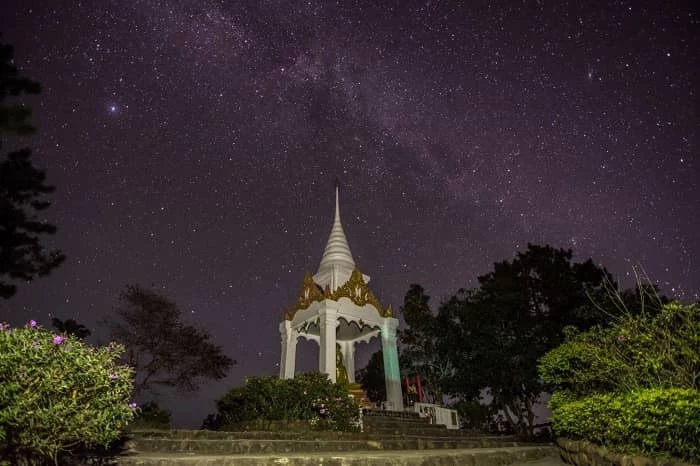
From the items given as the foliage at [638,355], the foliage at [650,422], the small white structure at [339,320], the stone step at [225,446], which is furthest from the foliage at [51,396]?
the small white structure at [339,320]

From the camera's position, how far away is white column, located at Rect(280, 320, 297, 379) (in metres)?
19.1

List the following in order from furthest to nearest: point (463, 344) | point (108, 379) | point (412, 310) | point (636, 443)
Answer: point (412, 310) < point (463, 344) < point (636, 443) < point (108, 379)

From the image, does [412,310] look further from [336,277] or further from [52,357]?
[52,357]

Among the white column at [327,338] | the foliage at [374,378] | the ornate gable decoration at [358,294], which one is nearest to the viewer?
the white column at [327,338]

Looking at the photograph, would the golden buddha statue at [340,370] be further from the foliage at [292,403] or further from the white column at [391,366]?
the foliage at [292,403]

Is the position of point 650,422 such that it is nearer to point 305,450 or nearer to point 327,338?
point 305,450

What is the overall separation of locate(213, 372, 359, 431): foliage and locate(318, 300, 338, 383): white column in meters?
2.82

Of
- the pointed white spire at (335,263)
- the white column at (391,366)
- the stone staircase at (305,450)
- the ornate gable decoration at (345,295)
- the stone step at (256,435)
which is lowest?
the stone staircase at (305,450)

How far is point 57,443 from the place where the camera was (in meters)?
5.09

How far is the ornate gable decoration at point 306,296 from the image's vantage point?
62.8 ft

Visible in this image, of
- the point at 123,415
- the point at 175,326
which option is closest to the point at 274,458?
the point at 123,415

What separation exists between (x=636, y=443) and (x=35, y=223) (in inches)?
711

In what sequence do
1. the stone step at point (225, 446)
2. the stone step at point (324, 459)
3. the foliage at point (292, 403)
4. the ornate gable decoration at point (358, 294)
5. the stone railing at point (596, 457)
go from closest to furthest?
the stone railing at point (596, 457)
the stone step at point (324, 459)
the stone step at point (225, 446)
the foliage at point (292, 403)
the ornate gable decoration at point (358, 294)

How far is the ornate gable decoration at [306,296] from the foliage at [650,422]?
1290 cm
